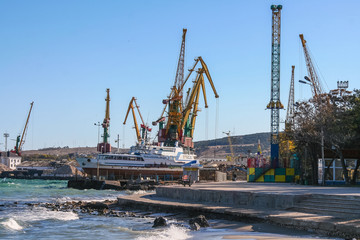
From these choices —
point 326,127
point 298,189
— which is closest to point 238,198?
point 298,189

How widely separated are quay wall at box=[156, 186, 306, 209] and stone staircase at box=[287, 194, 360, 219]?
404 mm

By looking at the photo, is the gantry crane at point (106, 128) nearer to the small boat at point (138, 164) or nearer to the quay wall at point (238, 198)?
the small boat at point (138, 164)

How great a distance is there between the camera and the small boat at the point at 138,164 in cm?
8469

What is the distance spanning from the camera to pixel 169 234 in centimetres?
1745

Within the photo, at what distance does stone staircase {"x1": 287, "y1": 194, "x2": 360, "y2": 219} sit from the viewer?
17.8 metres

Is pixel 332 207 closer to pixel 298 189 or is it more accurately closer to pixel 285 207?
pixel 285 207

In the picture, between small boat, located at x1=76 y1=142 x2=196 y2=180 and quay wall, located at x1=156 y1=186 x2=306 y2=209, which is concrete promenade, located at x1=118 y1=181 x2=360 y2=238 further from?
small boat, located at x1=76 y1=142 x2=196 y2=180

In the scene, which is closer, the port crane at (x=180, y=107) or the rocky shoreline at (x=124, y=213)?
the rocky shoreline at (x=124, y=213)

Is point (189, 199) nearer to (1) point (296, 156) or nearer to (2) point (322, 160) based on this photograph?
(2) point (322, 160)

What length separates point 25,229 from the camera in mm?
20938

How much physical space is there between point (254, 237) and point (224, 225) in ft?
10.6

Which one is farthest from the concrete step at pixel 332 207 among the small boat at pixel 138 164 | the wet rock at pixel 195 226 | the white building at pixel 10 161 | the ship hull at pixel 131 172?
the white building at pixel 10 161

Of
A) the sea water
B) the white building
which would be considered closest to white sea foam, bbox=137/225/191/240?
the sea water

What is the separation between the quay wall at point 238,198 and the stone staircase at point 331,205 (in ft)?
1.33
